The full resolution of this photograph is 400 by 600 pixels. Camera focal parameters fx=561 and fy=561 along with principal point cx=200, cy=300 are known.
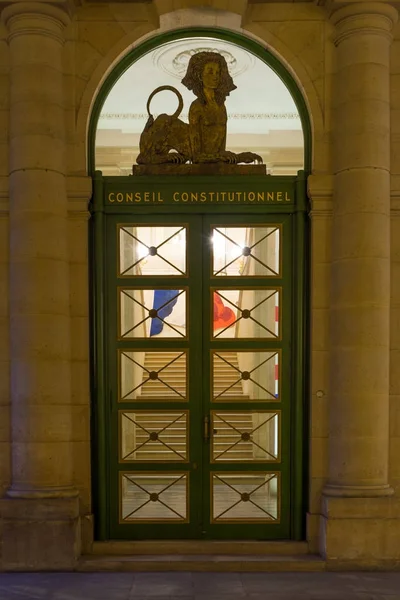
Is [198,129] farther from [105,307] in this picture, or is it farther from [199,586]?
[199,586]

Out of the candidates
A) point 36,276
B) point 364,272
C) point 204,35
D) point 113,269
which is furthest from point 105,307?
point 204,35

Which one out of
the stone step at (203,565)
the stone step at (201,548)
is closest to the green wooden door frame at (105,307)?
the stone step at (201,548)

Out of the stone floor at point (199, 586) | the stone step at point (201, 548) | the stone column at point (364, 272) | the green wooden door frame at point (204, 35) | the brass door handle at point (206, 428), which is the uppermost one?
the green wooden door frame at point (204, 35)

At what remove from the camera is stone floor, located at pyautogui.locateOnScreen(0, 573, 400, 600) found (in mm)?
4961

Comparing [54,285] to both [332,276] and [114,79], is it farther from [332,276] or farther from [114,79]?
[332,276]

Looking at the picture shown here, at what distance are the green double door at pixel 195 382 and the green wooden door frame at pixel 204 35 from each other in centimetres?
83

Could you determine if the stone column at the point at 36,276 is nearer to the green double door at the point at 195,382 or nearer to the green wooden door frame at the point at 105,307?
the green wooden door frame at the point at 105,307

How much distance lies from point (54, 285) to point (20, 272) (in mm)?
356

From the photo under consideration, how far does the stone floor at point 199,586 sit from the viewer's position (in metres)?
4.96

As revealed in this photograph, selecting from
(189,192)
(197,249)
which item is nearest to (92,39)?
(189,192)

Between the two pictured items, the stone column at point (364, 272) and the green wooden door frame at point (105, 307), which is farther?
the green wooden door frame at point (105, 307)

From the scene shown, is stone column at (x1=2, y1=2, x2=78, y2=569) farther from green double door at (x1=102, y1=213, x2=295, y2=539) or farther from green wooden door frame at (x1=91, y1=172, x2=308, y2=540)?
green double door at (x1=102, y1=213, x2=295, y2=539)

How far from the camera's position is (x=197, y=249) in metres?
6.03

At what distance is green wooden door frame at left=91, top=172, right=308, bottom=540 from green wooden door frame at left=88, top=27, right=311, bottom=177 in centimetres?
39
